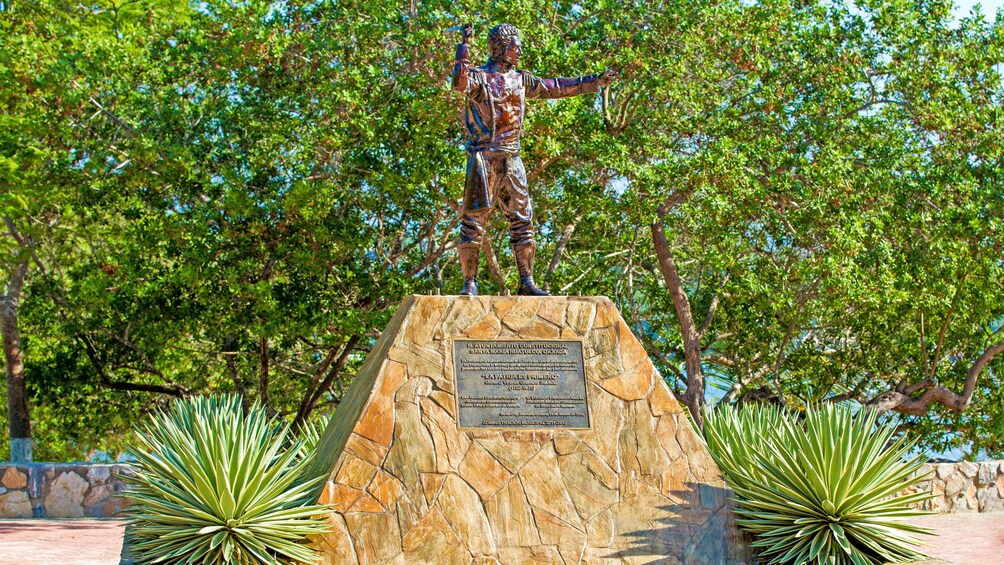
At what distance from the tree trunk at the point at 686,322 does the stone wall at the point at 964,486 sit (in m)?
2.87

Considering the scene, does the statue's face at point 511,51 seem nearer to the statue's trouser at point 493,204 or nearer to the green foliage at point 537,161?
the statue's trouser at point 493,204

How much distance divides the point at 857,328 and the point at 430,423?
9770 mm

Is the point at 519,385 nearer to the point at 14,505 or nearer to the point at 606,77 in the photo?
the point at 606,77

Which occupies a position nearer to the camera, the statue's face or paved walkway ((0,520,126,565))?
the statue's face

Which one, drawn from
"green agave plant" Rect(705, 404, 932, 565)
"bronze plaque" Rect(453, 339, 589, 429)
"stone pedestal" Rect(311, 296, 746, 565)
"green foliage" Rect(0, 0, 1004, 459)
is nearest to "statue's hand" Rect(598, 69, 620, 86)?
"stone pedestal" Rect(311, 296, 746, 565)

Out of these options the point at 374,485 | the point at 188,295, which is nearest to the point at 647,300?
the point at 188,295

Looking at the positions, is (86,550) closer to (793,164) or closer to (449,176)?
(449,176)

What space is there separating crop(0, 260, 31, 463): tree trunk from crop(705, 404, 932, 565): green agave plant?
455 inches

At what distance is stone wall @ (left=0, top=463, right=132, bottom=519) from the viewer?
464 inches

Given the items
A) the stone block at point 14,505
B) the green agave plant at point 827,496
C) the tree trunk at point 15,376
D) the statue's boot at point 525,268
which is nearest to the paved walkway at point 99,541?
the stone block at point 14,505

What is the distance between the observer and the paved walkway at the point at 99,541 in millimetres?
8578

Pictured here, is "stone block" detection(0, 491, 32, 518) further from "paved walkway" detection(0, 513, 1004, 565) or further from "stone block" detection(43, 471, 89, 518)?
"paved walkway" detection(0, 513, 1004, 565)

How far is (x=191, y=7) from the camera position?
58.2 ft

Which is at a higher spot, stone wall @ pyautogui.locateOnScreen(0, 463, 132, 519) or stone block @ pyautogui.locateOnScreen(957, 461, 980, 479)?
Answer: stone wall @ pyautogui.locateOnScreen(0, 463, 132, 519)
